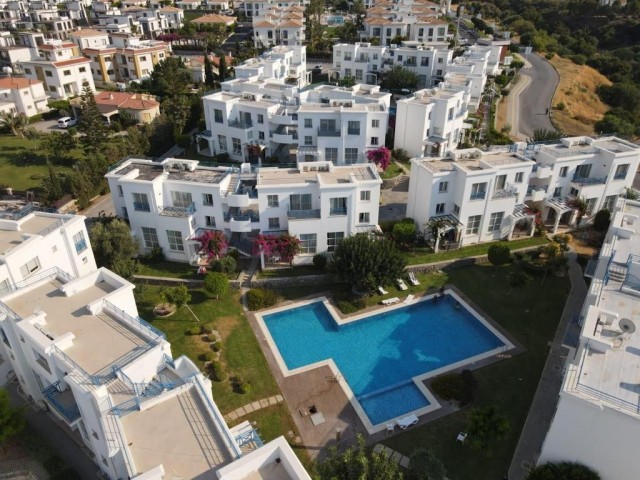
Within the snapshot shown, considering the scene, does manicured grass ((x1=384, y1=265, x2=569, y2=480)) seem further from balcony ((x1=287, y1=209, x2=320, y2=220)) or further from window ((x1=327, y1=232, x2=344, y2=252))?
balcony ((x1=287, y1=209, x2=320, y2=220))

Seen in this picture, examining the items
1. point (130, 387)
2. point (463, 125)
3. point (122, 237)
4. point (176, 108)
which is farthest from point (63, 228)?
point (463, 125)

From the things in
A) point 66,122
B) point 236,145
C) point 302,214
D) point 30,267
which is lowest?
point 66,122

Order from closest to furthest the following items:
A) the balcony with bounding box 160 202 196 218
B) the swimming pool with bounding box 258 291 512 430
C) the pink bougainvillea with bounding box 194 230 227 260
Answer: the swimming pool with bounding box 258 291 512 430 → the pink bougainvillea with bounding box 194 230 227 260 → the balcony with bounding box 160 202 196 218

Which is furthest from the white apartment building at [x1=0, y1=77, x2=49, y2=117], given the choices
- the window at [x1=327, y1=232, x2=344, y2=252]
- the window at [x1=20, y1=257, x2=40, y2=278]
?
the window at [x1=327, y1=232, x2=344, y2=252]

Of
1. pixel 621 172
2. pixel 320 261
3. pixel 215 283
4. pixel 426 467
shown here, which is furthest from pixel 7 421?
pixel 621 172

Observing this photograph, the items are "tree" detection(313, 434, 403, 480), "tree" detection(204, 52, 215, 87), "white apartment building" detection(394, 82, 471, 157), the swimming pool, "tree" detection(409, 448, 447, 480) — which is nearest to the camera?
"tree" detection(313, 434, 403, 480)

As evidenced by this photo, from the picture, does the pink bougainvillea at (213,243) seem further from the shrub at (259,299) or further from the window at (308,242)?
the window at (308,242)

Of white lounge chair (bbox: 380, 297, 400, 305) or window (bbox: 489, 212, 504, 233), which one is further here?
window (bbox: 489, 212, 504, 233)

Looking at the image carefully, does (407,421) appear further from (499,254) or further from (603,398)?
(499,254)
